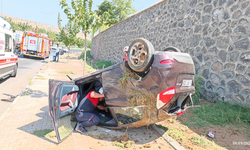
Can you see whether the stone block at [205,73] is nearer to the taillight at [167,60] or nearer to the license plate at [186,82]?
the license plate at [186,82]

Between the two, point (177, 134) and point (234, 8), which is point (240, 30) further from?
point (177, 134)

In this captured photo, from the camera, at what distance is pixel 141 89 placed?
3227 mm

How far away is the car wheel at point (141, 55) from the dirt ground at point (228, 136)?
224 centimetres

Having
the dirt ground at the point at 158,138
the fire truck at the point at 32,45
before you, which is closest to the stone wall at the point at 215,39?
the dirt ground at the point at 158,138

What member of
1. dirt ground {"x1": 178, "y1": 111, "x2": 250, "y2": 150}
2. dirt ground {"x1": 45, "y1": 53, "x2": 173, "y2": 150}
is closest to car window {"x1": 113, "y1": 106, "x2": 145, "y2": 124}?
dirt ground {"x1": 45, "y1": 53, "x2": 173, "y2": 150}

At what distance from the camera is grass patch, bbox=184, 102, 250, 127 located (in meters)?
4.39

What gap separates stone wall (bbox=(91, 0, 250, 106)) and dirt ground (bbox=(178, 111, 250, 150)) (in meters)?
1.15

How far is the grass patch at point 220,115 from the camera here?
4387 mm

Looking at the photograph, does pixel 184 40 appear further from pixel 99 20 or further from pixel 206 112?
pixel 99 20

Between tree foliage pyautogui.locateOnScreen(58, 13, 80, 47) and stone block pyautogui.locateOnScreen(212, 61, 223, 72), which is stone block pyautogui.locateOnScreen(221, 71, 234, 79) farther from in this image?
→ tree foliage pyautogui.locateOnScreen(58, 13, 80, 47)

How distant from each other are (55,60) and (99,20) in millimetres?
13705

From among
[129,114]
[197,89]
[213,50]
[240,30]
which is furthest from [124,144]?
[240,30]

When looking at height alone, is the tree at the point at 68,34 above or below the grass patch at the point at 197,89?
above

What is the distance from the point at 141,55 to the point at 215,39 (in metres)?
3.80
